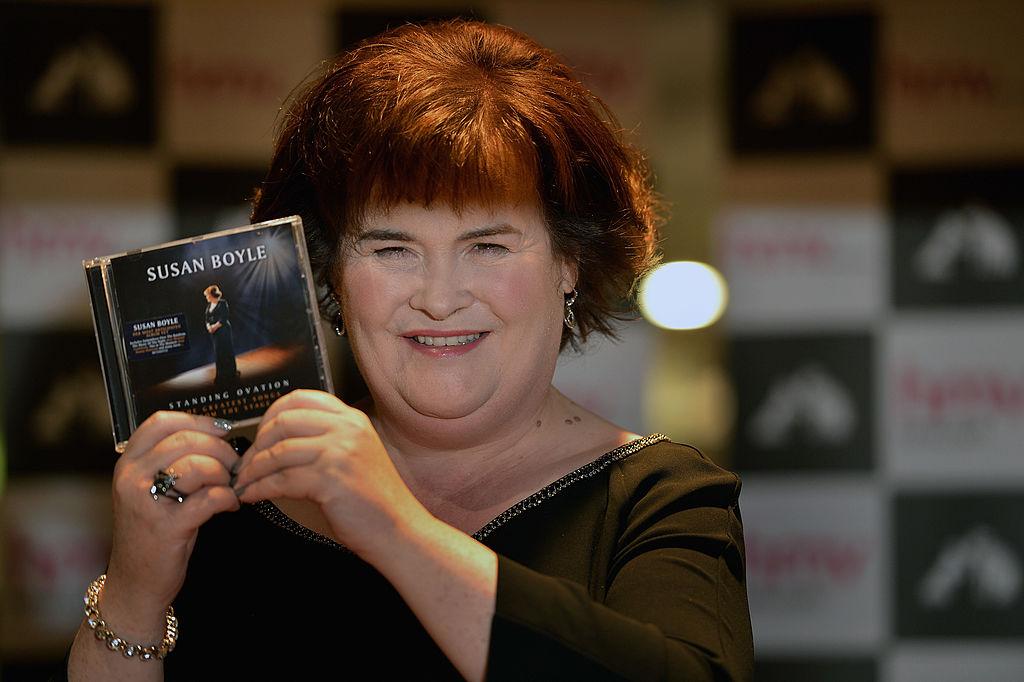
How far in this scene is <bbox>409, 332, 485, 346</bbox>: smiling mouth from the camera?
1.53 meters

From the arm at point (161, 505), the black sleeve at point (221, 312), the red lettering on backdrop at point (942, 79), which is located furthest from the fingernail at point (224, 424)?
the red lettering on backdrop at point (942, 79)

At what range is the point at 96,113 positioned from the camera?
139 inches

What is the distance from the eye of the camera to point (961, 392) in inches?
137

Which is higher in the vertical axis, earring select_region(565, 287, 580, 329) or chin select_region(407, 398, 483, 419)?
earring select_region(565, 287, 580, 329)

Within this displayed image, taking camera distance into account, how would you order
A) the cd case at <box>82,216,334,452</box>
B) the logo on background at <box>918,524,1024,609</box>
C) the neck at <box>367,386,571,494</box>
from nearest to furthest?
the cd case at <box>82,216,334,452</box>, the neck at <box>367,386,571,494</box>, the logo on background at <box>918,524,1024,609</box>

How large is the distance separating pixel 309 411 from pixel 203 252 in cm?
21

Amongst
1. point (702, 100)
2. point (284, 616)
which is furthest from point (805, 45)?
point (284, 616)

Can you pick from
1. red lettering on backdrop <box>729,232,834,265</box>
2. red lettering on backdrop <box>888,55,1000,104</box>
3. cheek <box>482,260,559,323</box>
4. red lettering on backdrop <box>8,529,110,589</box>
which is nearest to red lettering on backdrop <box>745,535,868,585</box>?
red lettering on backdrop <box>729,232,834,265</box>

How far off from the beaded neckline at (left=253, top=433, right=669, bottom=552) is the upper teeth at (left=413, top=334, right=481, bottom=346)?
222mm

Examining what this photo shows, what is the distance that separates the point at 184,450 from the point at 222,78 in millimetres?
2483

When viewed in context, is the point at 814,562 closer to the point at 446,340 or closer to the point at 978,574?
the point at 978,574

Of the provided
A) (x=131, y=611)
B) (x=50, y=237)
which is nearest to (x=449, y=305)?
(x=131, y=611)

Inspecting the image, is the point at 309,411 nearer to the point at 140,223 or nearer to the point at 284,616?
the point at 284,616

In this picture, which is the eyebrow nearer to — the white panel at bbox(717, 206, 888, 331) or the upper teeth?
the upper teeth
